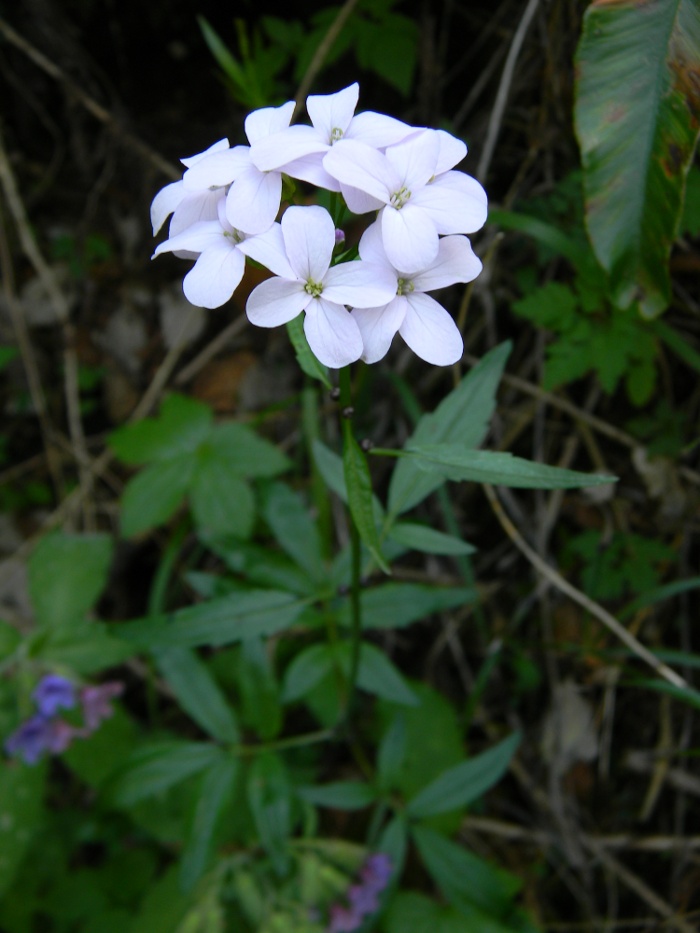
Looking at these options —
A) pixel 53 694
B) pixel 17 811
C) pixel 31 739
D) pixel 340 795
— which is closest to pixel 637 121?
pixel 340 795

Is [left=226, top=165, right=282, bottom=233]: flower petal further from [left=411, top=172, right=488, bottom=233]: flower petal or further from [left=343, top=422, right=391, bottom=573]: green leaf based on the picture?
[left=343, top=422, right=391, bottom=573]: green leaf

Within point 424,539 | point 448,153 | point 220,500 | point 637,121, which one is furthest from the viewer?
point 220,500

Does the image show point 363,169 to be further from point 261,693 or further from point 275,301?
point 261,693

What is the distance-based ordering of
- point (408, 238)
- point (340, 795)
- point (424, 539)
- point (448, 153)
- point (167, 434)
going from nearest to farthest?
point (408, 238)
point (448, 153)
point (424, 539)
point (340, 795)
point (167, 434)

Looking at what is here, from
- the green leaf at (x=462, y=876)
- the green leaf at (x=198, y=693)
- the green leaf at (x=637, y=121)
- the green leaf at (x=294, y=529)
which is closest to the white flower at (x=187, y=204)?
the green leaf at (x=637, y=121)

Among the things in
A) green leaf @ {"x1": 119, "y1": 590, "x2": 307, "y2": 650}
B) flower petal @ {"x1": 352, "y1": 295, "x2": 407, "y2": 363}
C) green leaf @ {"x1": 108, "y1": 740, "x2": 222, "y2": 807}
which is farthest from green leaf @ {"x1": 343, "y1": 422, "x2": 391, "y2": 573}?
green leaf @ {"x1": 108, "y1": 740, "x2": 222, "y2": 807}

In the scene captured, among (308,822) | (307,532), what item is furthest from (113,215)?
(308,822)

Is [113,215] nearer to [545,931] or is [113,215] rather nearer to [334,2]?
[334,2]

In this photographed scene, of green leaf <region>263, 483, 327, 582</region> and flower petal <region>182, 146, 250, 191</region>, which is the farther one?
green leaf <region>263, 483, 327, 582</region>
